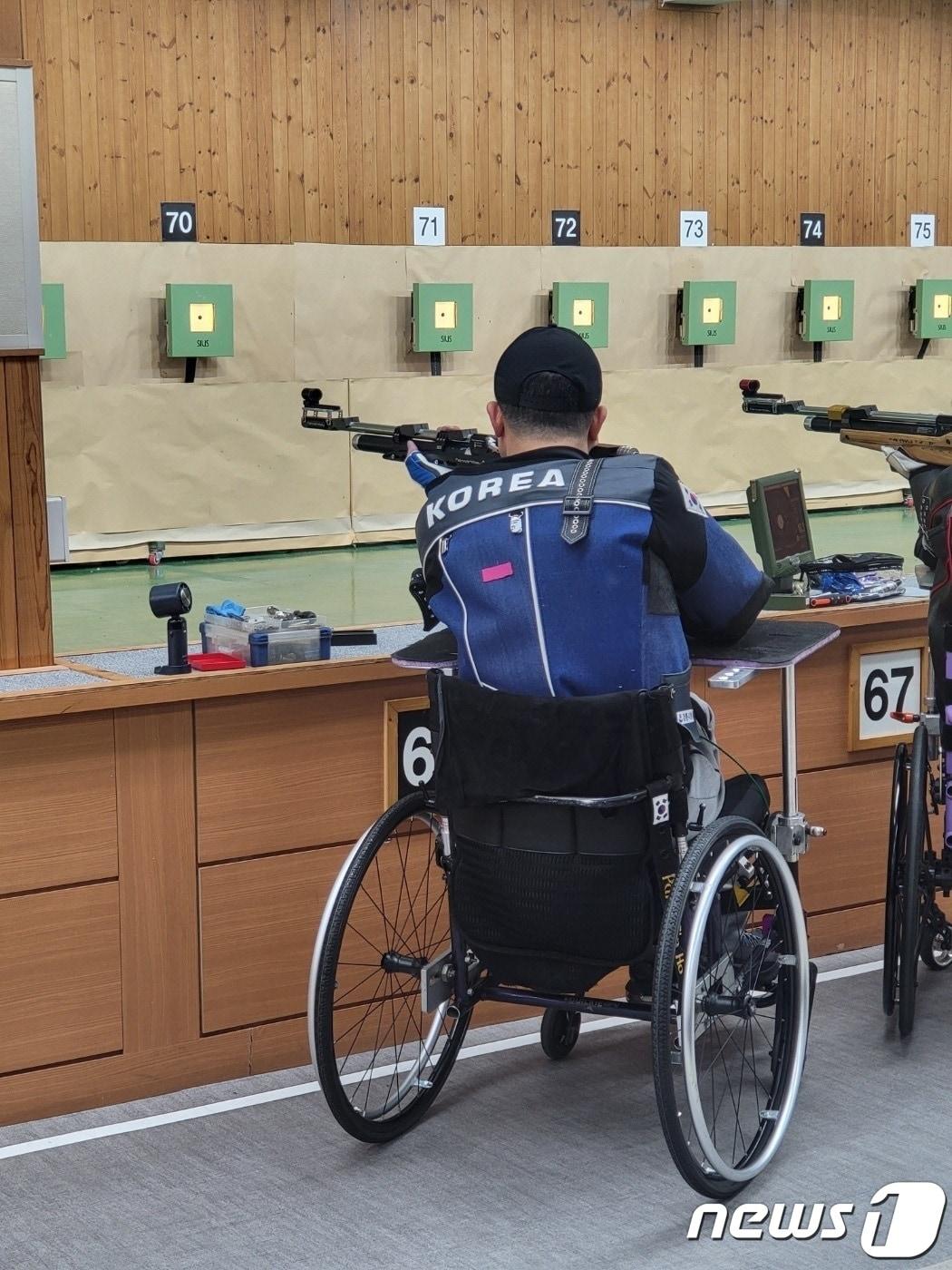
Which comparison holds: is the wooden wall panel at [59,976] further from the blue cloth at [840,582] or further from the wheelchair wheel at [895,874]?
the blue cloth at [840,582]

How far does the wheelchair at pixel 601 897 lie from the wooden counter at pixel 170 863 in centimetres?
36

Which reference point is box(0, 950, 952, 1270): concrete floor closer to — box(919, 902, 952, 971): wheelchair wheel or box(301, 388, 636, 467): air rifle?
box(919, 902, 952, 971): wheelchair wheel

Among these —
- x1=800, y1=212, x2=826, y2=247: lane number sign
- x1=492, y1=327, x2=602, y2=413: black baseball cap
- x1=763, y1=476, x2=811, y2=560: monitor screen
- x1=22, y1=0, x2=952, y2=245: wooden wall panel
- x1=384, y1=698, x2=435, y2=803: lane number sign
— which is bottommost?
x1=384, y1=698, x2=435, y2=803: lane number sign

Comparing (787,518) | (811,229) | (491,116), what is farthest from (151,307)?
(787,518)

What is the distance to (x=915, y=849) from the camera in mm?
2902

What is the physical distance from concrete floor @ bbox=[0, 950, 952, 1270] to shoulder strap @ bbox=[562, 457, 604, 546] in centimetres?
95

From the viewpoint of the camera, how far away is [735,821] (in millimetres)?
2346

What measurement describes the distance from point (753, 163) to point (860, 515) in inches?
79.7

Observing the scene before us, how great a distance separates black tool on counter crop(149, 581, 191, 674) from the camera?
281 cm

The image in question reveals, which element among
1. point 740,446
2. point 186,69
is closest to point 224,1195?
point 186,69

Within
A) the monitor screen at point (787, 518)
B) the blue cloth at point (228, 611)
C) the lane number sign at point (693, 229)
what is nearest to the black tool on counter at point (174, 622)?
the blue cloth at point (228, 611)

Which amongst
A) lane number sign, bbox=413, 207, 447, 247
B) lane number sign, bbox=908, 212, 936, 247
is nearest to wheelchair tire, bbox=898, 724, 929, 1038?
lane number sign, bbox=413, 207, 447, 247

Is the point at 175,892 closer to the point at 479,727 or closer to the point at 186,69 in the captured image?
the point at 479,727

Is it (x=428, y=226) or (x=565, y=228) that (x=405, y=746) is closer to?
(x=428, y=226)
